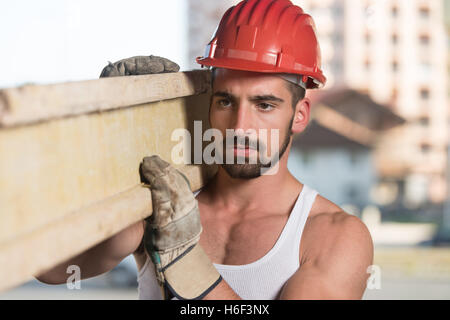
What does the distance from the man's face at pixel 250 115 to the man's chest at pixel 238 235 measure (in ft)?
0.75

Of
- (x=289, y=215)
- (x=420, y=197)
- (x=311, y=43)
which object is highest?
(x=311, y=43)

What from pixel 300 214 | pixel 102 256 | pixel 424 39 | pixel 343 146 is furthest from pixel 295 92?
pixel 424 39

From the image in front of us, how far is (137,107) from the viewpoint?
2.19m

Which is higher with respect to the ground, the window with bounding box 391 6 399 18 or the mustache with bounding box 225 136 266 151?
the window with bounding box 391 6 399 18

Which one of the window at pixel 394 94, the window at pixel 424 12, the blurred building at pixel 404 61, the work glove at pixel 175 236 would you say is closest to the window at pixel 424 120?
the blurred building at pixel 404 61

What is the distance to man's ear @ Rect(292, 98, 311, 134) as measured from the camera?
2.68m

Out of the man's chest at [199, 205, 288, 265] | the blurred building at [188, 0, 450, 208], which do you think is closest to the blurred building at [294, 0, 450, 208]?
the blurred building at [188, 0, 450, 208]

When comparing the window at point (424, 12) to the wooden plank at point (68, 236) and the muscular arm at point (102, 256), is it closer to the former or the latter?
the muscular arm at point (102, 256)

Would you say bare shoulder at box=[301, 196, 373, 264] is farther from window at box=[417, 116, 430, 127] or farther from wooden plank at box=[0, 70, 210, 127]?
window at box=[417, 116, 430, 127]

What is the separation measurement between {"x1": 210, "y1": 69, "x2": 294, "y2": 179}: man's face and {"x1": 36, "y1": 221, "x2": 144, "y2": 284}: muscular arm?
0.49 metres

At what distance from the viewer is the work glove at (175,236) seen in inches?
84.4

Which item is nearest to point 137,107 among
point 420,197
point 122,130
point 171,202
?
point 122,130

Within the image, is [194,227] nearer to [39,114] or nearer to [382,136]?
[39,114]
